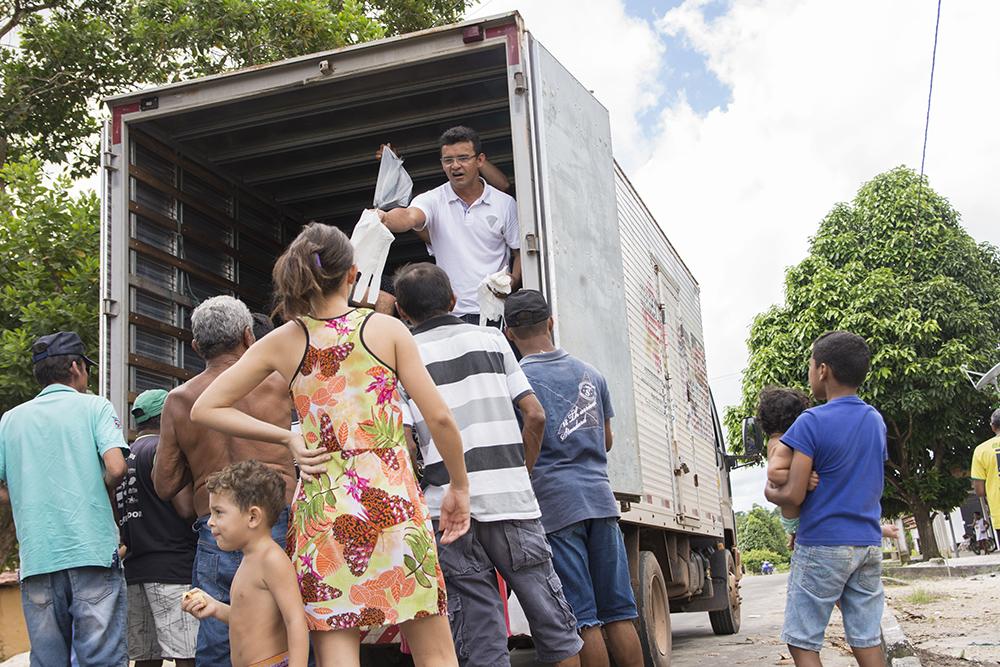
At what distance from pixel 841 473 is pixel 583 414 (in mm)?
1069

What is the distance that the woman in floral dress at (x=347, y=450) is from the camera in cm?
290

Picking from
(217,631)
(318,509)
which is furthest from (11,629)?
(318,509)

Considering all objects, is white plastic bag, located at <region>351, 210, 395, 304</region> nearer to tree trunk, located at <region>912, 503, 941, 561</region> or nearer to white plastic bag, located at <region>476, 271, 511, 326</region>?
white plastic bag, located at <region>476, 271, 511, 326</region>

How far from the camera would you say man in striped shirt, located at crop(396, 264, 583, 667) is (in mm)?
3467

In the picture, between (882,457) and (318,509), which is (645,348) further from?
(318,509)

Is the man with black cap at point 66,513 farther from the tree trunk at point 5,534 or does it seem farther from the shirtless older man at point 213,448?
the tree trunk at point 5,534

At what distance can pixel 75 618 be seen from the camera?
167 inches

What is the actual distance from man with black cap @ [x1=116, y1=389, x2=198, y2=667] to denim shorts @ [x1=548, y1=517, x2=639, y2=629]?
164cm

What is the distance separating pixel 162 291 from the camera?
252 inches

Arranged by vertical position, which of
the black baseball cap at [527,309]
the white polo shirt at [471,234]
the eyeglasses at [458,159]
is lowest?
the black baseball cap at [527,309]

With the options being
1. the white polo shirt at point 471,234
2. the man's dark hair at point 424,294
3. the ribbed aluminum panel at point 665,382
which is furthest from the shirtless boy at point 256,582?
the ribbed aluminum panel at point 665,382

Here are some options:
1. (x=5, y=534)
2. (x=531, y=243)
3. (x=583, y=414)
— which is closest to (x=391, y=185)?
(x=531, y=243)

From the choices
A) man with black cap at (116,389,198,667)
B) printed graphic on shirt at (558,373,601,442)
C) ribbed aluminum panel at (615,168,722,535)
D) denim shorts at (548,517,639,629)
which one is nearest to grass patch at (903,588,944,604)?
ribbed aluminum panel at (615,168,722,535)

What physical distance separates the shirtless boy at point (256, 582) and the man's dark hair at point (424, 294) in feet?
2.63
